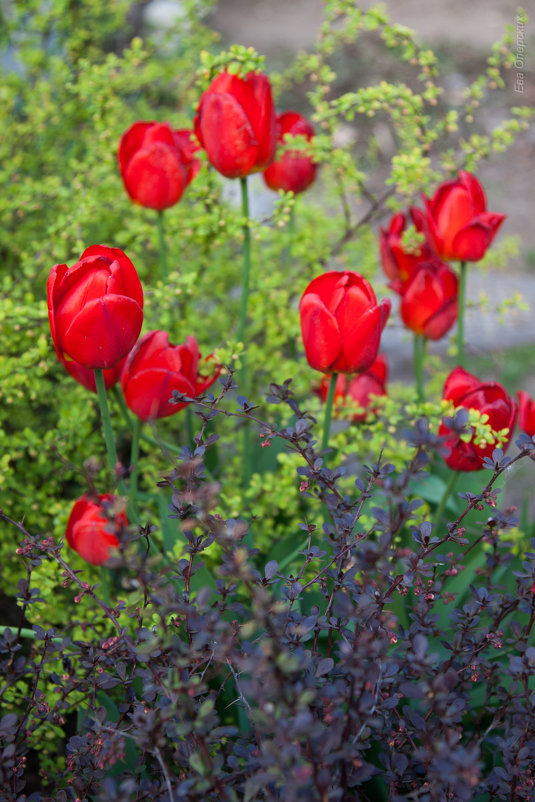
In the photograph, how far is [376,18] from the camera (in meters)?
1.29

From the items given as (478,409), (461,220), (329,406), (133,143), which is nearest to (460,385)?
(478,409)

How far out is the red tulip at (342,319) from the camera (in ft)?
2.89

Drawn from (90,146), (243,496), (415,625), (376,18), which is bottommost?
(243,496)

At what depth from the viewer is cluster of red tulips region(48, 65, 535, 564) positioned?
80 cm

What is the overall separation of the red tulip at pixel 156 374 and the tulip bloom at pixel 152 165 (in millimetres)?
352

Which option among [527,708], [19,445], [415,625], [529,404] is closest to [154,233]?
[19,445]

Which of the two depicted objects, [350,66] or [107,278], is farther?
[350,66]

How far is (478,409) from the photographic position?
3.17ft

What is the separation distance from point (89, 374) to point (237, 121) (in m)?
0.40

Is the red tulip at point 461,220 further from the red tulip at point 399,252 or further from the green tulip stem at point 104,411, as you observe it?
the green tulip stem at point 104,411

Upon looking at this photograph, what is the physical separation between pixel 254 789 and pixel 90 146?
145 centimetres

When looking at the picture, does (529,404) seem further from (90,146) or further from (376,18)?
(90,146)

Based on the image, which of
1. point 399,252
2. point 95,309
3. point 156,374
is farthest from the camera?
point 399,252

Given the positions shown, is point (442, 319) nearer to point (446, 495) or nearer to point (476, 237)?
point (476, 237)
